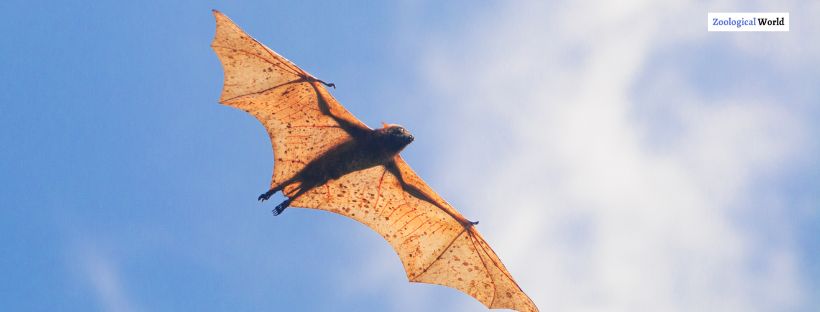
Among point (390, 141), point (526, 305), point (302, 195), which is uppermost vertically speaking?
point (390, 141)

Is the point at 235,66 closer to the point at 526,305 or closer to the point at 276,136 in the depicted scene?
the point at 276,136

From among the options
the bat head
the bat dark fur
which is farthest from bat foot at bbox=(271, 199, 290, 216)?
the bat head

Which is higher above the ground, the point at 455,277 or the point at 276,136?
the point at 276,136

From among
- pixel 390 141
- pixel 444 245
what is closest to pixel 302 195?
pixel 390 141

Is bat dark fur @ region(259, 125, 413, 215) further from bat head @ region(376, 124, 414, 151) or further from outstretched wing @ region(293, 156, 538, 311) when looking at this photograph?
outstretched wing @ region(293, 156, 538, 311)

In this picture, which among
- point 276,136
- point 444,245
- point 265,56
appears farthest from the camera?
point 444,245

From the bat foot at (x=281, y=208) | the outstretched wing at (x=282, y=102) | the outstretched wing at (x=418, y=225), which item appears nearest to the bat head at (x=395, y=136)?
the outstretched wing at (x=282, y=102)

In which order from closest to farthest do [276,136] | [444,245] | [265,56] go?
[265,56] < [276,136] < [444,245]

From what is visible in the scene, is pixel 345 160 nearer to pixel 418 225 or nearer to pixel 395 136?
pixel 395 136

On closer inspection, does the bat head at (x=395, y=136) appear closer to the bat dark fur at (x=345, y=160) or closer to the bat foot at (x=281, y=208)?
the bat dark fur at (x=345, y=160)
